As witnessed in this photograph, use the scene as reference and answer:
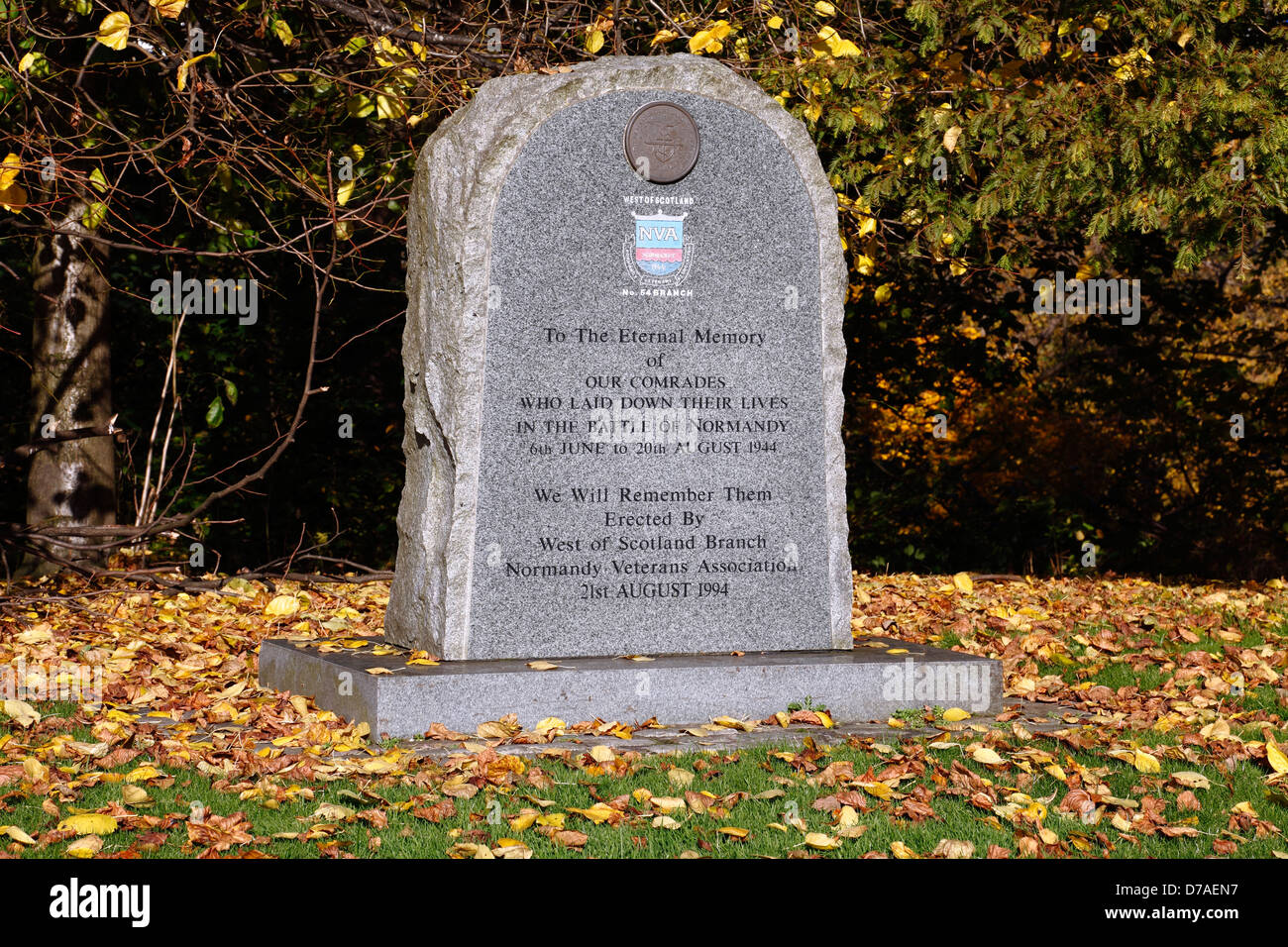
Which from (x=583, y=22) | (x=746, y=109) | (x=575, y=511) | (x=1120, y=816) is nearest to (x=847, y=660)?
(x=575, y=511)

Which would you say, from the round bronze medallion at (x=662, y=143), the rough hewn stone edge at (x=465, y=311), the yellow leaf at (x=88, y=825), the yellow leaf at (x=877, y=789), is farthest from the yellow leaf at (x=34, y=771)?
the round bronze medallion at (x=662, y=143)

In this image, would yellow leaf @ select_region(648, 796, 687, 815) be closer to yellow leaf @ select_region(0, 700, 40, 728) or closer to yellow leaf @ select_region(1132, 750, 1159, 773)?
yellow leaf @ select_region(1132, 750, 1159, 773)

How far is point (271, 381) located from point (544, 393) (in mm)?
7503

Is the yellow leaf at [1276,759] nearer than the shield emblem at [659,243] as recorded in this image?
Yes

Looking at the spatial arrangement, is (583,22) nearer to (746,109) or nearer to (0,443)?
(746,109)

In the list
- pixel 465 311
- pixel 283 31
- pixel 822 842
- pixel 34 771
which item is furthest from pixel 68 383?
pixel 822 842

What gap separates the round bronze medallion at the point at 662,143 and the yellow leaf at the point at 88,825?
10.7 feet

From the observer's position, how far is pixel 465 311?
17.1 feet

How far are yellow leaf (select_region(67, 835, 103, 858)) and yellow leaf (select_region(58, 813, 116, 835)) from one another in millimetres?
148

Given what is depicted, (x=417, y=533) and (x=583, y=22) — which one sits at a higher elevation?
(x=583, y=22)

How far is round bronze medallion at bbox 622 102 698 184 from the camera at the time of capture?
5430 millimetres

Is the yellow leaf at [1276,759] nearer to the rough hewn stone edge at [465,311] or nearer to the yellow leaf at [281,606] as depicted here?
the rough hewn stone edge at [465,311]

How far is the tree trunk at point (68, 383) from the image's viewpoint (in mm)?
9125

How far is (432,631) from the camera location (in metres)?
5.25
